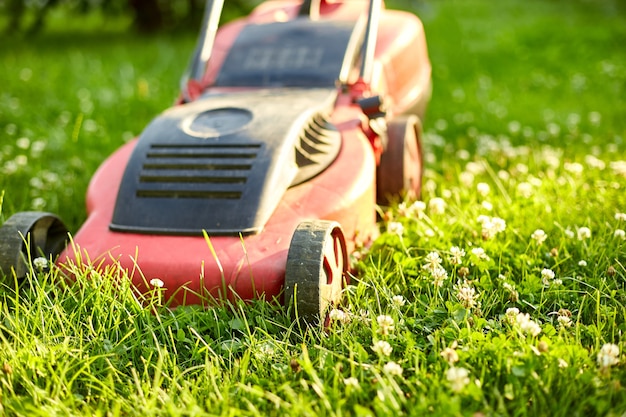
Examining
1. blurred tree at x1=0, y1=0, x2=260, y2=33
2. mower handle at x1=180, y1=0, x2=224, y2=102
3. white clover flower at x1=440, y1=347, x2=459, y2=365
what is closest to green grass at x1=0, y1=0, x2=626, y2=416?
white clover flower at x1=440, y1=347, x2=459, y2=365

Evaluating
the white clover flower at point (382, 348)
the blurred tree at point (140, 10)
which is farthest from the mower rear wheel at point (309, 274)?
the blurred tree at point (140, 10)

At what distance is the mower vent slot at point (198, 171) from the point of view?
212cm

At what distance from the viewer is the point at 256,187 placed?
208cm

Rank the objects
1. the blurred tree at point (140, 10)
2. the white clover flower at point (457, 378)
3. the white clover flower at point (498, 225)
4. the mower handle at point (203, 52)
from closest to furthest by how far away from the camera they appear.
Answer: the white clover flower at point (457, 378)
the white clover flower at point (498, 225)
the mower handle at point (203, 52)
the blurred tree at point (140, 10)

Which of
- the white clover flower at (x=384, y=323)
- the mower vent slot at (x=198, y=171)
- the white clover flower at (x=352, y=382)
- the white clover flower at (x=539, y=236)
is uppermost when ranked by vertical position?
the mower vent slot at (x=198, y=171)

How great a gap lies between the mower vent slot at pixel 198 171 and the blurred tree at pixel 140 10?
4190 mm

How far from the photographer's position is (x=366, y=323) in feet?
5.92

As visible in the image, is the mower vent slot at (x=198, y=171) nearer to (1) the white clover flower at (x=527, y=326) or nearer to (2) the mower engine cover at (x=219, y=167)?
(2) the mower engine cover at (x=219, y=167)

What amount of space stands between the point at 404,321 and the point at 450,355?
0.87 feet

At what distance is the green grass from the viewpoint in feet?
4.99

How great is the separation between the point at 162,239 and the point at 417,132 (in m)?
1.26

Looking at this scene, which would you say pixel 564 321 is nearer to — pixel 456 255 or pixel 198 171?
pixel 456 255

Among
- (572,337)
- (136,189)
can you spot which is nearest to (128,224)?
(136,189)

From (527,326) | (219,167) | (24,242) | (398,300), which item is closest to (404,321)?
(398,300)
